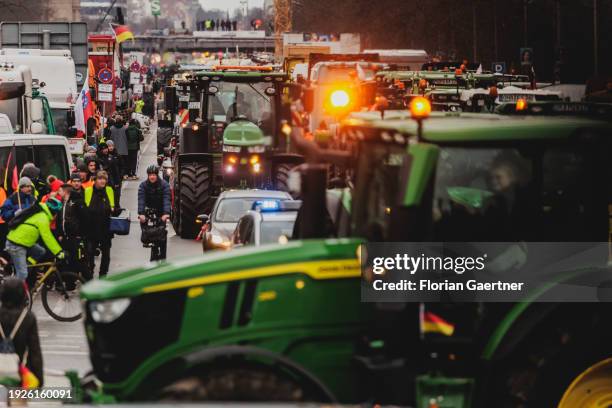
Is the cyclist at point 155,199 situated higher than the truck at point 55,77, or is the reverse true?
the truck at point 55,77

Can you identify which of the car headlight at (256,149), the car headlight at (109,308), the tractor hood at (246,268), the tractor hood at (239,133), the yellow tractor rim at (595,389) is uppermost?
the tractor hood at (239,133)

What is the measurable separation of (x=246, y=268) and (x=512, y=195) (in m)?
1.75

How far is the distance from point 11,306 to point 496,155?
14.1 ft

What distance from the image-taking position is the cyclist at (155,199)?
22484 millimetres

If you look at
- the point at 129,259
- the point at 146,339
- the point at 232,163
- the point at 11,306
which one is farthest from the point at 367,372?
the point at 232,163

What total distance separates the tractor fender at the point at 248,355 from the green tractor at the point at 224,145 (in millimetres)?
17480

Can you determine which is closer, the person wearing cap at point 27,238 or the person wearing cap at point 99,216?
the person wearing cap at point 27,238

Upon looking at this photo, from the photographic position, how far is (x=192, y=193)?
26.8m

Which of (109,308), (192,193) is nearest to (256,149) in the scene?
(192,193)

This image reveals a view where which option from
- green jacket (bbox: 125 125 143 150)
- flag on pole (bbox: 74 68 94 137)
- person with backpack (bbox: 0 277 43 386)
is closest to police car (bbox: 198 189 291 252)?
person with backpack (bbox: 0 277 43 386)

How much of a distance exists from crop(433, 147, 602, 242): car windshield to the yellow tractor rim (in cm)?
85

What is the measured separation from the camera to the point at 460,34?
Result: 90.8 meters

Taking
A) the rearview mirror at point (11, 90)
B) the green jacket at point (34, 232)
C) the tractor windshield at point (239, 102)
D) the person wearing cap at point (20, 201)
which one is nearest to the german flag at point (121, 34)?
the rearview mirror at point (11, 90)

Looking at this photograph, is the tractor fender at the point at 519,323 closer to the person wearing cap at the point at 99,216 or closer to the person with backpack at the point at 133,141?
the person wearing cap at the point at 99,216
